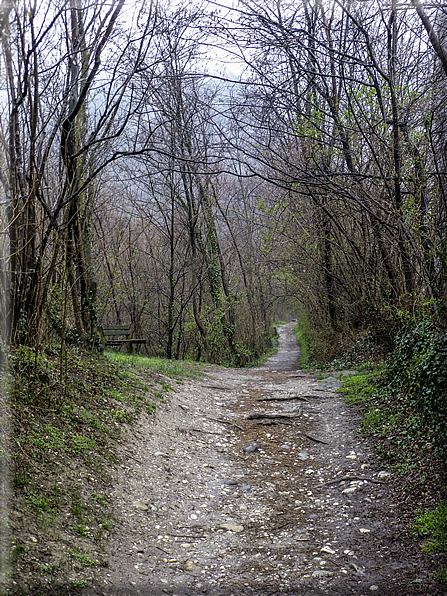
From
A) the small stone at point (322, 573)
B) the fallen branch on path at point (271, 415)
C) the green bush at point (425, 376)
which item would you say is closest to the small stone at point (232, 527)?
the small stone at point (322, 573)

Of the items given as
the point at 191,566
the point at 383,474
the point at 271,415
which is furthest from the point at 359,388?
the point at 191,566

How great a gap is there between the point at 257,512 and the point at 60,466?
Result: 6.07 feet

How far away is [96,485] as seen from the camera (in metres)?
4.07

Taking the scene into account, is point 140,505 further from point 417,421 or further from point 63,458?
point 417,421

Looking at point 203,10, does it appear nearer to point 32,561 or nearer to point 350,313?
point 32,561

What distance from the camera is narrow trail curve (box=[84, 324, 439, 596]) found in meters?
3.15

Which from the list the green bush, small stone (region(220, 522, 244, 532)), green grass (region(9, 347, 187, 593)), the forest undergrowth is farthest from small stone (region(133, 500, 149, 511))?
the green bush

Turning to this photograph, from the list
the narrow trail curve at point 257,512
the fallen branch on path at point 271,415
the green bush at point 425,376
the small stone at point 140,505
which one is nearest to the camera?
the narrow trail curve at point 257,512

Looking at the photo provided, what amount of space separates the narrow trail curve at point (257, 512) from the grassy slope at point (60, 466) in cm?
20

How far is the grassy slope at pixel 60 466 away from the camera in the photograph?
2.90 m

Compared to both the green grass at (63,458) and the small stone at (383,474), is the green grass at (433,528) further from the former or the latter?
the green grass at (63,458)

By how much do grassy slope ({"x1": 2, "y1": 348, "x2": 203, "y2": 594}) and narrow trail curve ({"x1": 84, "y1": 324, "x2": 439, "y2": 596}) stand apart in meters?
0.20

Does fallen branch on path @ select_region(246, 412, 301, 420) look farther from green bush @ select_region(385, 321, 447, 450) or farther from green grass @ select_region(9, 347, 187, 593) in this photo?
green grass @ select_region(9, 347, 187, 593)

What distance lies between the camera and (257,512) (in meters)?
4.25
